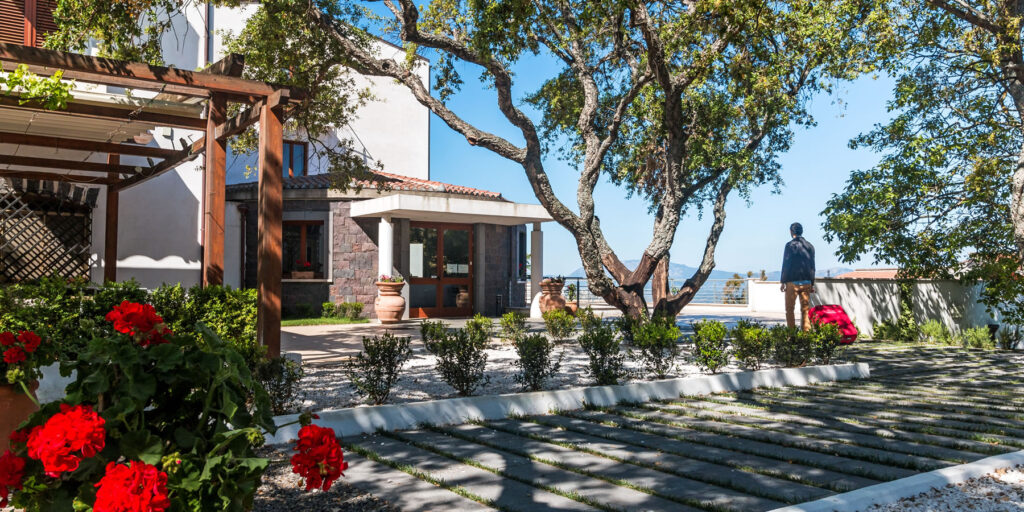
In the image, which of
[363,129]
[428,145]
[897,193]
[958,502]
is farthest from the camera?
[428,145]

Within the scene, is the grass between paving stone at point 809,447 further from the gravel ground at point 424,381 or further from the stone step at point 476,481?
the stone step at point 476,481

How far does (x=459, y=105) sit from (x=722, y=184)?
6.77m

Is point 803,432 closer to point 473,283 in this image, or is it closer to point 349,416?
point 349,416

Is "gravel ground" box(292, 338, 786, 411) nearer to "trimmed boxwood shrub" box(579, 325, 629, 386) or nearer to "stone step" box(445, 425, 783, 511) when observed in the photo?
"trimmed boxwood shrub" box(579, 325, 629, 386)

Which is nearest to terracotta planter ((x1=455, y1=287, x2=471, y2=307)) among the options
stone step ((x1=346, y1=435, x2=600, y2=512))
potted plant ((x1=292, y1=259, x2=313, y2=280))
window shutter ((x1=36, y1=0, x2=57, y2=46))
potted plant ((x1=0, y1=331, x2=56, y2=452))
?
potted plant ((x1=292, y1=259, x2=313, y2=280))

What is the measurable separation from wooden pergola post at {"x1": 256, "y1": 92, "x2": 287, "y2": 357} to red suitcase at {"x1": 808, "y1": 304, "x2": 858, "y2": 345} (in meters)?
7.08

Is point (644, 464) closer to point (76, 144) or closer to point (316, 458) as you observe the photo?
point (316, 458)

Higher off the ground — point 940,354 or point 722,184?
point 722,184

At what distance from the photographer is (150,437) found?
2.26m

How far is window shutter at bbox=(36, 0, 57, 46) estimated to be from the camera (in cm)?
1254

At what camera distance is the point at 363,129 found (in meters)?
22.2

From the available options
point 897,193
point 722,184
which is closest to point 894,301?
point 897,193

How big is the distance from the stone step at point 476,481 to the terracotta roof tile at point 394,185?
42.9 feet

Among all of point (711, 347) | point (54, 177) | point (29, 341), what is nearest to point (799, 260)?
point (711, 347)
